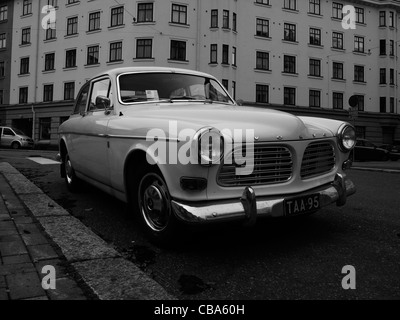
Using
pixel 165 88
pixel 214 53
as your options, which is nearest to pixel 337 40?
pixel 214 53

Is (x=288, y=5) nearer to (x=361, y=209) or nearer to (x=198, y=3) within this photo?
(x=198, y=3)

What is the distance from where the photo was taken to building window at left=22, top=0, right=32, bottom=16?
33.0 metres

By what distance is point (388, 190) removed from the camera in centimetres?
661

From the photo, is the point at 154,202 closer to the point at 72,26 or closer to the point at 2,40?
the point at 72,26

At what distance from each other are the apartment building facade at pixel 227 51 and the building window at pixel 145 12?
0.25 ft

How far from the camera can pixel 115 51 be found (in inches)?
1127

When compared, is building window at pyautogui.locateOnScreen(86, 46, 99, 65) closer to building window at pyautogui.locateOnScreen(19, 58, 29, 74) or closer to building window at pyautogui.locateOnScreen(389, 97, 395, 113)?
building window at pyautogui.locateOnScreen(19, 58, 29, 74)

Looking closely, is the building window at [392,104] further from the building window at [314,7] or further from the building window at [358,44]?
the building window at [314,7]

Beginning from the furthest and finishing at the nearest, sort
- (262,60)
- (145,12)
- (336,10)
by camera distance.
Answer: (336,10)
(262,60)
(145,12)

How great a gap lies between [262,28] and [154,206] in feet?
101

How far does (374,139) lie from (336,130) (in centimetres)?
3499

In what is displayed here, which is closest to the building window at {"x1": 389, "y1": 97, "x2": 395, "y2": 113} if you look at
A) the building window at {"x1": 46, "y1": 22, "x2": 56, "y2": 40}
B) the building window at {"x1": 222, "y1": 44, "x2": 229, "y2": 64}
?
the building window at {"x1": 222, "y1": 44, "x2": 229, "y2": 64}

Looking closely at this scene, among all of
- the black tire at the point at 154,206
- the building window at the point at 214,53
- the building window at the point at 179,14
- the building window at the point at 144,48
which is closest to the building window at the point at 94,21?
the building window at the point at 144,48

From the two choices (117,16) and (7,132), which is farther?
(117,16)
